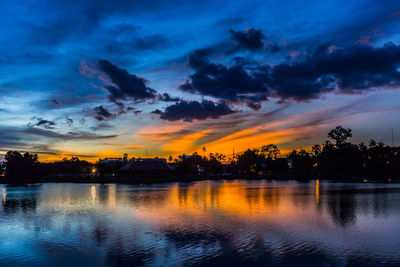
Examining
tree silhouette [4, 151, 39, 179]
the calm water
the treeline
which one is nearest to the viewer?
the calm water

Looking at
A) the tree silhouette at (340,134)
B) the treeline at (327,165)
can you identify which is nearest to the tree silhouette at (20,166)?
the treeline at (327,165)

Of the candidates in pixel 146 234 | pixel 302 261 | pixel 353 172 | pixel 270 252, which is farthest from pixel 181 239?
pixel 353 172

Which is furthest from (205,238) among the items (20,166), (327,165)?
(20,166)

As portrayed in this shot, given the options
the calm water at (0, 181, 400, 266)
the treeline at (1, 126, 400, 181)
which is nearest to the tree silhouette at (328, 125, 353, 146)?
the treeline at (1, 126, 400, 181)

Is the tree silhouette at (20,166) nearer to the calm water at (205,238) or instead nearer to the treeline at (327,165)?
the treeline at (327,165)

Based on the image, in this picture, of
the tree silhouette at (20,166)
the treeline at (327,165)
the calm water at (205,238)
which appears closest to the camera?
the calm water at (205,238)

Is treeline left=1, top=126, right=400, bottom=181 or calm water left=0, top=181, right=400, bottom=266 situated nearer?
calm water left=0, top=181, right=400, bottom=266

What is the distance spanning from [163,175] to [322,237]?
99207 mm

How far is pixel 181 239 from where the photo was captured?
Result: 16.8 meters

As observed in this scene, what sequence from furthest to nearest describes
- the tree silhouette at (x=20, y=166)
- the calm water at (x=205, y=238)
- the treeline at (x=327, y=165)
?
the tree silhouette at (x=20, y=166), the treeline at (x=327, y=165), the calm water at (x=205, y=238)

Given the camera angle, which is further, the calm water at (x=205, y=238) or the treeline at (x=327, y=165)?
the treeline at (x=327, y=165)

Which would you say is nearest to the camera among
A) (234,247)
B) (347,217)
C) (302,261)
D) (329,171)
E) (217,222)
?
(302,261)

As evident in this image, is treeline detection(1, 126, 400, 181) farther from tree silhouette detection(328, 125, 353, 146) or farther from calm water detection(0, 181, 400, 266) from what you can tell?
calm water detection(0, 181, 400, 266)

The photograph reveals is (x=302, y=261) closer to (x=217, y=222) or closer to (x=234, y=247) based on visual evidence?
(x=234, y=247)
